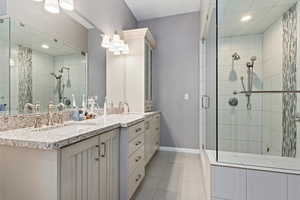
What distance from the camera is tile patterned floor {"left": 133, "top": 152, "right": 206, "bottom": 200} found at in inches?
67.5

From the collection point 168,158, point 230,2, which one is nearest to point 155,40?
point 230,2

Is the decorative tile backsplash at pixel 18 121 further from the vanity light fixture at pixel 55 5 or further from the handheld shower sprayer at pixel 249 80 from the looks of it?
the handheld shower sprayer at pixel 249 80

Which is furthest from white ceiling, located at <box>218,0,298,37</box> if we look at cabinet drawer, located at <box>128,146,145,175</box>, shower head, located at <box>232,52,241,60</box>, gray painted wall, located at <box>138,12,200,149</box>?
cabinet drawer, located at <box>128,146,145,175</box>

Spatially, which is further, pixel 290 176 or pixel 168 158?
pixel 168 158

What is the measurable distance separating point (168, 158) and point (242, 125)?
136 cm

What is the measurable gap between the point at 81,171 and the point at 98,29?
1.84 meters

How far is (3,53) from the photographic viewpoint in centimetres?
106

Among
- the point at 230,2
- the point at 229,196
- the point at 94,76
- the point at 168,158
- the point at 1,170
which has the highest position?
the point at 230,2

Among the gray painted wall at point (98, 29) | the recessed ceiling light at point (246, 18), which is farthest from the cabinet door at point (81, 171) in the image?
the recessed ceiling light at point (246, 18)

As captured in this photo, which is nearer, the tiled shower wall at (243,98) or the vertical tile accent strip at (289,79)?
the vertical tile accent strip at (289,79)

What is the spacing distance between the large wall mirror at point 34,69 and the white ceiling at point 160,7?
1.88 m

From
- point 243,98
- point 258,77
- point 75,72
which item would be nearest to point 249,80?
point 258,77

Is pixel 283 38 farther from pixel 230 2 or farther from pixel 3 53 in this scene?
pixel 3 53

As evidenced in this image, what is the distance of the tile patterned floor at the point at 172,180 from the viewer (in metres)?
1.71
